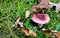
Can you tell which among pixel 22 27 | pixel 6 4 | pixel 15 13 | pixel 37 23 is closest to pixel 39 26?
pixel 37 23

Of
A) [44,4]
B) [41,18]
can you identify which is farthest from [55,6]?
[41,18]

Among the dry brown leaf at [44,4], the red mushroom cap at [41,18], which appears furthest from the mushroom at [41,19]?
the dry brown leaf at [44,4]

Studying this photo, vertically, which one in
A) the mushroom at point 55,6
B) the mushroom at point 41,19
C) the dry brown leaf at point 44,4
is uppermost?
the dry brown leaf at point 44,4

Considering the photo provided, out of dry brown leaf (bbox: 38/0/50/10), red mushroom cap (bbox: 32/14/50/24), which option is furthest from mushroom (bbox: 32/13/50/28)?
dry brown leaf (bbox: 38/0/50/10)

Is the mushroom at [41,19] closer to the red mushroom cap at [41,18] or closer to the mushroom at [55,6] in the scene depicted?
the red mushroom cap at [41,18]

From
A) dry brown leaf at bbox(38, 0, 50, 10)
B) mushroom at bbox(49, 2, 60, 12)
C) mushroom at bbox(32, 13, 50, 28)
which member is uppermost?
dry brown leaf at bbox(38, 0, 50, 10)

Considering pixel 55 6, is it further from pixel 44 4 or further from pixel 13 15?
pixel 13 15

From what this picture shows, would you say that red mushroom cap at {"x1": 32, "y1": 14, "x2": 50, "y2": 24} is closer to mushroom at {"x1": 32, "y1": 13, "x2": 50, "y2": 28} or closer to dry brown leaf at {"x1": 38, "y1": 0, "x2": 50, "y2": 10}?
mushroom at {"x1": 32, "y1": 13, "x2": 50, "y2": 28}
